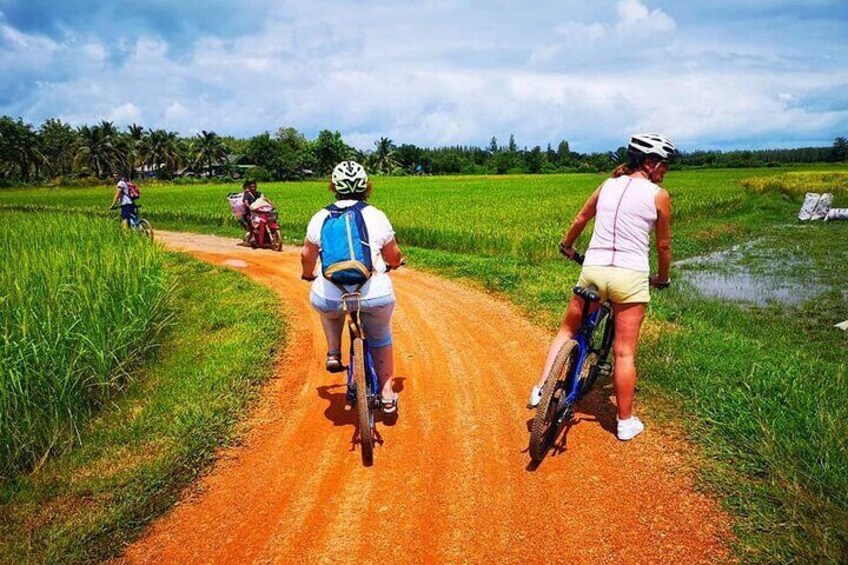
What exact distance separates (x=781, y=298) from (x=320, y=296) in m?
9.86

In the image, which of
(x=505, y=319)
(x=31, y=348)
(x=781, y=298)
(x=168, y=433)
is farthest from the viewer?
(x=781, y=298)

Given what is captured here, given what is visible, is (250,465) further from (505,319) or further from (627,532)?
(505,319)

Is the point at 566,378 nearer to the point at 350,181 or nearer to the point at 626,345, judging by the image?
the point at 626,345

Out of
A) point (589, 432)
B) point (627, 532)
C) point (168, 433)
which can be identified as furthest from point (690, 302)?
point (168, 433)

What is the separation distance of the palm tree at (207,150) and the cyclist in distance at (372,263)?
77.7 m

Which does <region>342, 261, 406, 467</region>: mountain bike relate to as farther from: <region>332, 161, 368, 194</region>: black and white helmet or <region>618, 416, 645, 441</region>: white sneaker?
<region>618, 416, 645, 441</region>: white sneaker

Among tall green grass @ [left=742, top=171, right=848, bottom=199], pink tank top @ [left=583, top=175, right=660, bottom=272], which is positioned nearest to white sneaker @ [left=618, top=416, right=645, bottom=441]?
pink tank top @ [left=583, top=175, right=660, bottom=272]

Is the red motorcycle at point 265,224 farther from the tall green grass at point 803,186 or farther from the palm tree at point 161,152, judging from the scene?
the palm tree at point 161,152

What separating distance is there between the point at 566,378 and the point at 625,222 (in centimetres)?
124

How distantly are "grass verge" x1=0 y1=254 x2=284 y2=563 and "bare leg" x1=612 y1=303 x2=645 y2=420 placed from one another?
3.10 metres

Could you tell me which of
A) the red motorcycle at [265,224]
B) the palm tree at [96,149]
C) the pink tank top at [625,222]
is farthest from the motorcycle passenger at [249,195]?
the palm tree at [96,149]

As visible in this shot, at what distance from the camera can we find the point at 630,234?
146 inches

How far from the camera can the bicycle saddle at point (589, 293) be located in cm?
381

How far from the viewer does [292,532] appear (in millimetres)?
3209
